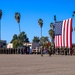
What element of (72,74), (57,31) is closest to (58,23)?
(57,31)

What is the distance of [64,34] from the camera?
57.1 m

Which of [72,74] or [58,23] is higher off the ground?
[58,23]

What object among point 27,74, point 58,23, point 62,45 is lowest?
point 27,74

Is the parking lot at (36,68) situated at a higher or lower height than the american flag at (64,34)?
lower

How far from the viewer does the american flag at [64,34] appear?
181 feet

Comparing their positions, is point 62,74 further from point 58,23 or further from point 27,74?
point 58,23

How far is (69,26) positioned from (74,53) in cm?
735

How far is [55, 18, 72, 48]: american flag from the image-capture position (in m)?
55.3

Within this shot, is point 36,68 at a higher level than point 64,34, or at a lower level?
lower

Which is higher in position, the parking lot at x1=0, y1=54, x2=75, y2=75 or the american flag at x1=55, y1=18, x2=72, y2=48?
the american flag at x1=55, y1=18, x2=72, y2=48

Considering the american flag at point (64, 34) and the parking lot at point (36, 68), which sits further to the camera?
the american flag at point (64, 34)

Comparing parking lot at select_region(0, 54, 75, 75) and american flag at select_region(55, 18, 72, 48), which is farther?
american flag at select_region(55, 18, 72, 48)

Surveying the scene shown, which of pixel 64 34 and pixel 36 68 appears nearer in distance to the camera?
pixel 36 68

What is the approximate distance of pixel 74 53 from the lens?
6050 cm
